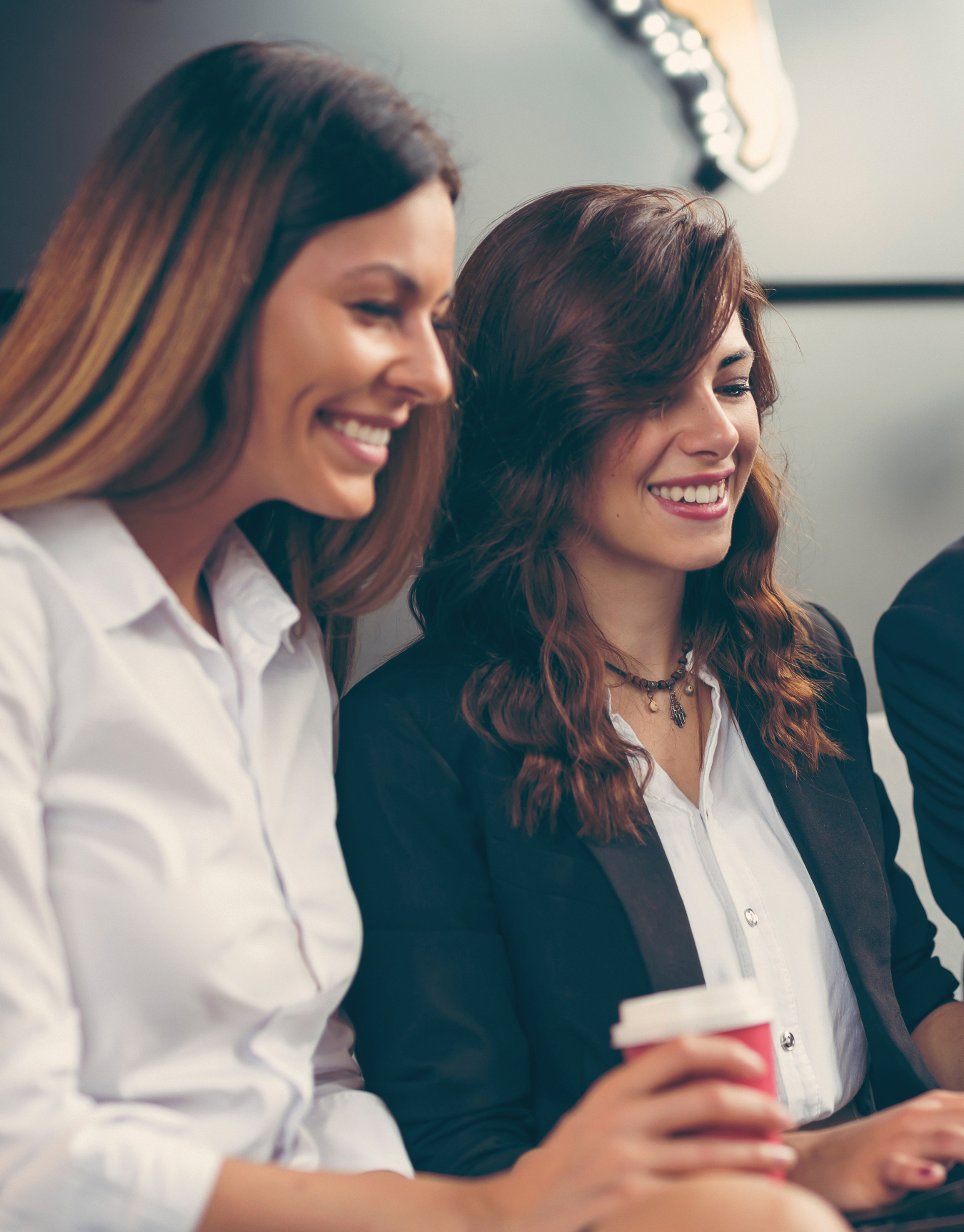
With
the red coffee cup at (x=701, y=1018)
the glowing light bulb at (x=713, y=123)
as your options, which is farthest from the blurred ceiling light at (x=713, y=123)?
the red coffee cup at (x=701, y=1018)

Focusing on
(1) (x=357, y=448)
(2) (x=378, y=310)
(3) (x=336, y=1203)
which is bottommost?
(3) (x=336, y=1203)

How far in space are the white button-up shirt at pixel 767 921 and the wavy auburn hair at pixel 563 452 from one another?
0.06 m

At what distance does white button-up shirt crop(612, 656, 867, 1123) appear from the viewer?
1005 mm

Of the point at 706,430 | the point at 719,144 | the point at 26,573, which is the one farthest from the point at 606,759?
the point at 719,144

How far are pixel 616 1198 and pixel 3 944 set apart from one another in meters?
0.39

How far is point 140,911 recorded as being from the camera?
712 millimetres

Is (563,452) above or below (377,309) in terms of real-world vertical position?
below

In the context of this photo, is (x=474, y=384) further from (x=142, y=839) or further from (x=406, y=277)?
(x=142, y=839)

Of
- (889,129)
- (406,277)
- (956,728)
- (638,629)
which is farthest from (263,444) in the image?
(889,129)

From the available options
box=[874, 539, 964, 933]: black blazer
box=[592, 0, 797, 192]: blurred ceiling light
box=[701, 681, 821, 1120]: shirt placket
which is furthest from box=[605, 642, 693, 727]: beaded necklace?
box=[592, 0, 797, 192]: blurred ceiling light

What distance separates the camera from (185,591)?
3.01 ft

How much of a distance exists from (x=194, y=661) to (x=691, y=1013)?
1.58ft

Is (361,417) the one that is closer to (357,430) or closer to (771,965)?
(357,430)

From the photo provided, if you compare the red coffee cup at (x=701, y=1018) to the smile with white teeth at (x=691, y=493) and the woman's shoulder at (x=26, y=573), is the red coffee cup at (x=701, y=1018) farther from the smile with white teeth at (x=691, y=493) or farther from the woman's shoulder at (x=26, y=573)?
the smile with white teeth at (x=691, y=493)
